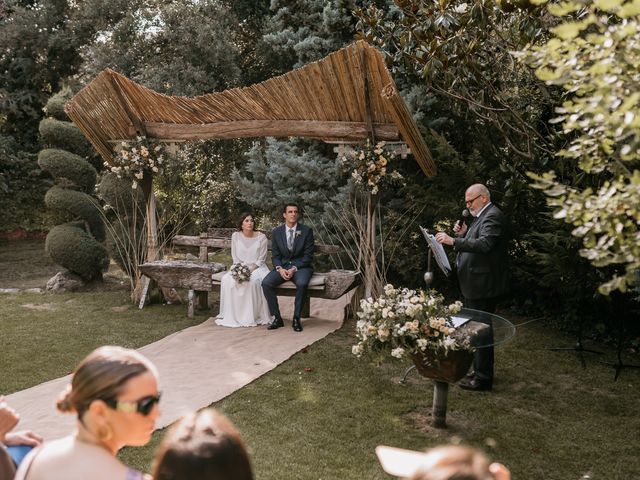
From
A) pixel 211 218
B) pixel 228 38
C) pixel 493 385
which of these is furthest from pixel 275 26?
pixel 493 385

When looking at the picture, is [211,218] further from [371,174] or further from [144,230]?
[371,174]

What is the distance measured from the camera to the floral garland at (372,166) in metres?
7.38

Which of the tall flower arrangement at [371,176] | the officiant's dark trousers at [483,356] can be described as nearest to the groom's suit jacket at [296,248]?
the tall flower arrangement at [371,176]

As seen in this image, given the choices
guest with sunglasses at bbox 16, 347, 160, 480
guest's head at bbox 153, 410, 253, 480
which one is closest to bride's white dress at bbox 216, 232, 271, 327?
guest with sunglasses at bbox 16, 347, 160, 480

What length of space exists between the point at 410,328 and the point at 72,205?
24.8ft

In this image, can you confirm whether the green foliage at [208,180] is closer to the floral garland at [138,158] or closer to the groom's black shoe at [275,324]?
the floral garland at [138,158]

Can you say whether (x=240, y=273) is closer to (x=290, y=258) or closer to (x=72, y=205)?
(x=290, y=258)

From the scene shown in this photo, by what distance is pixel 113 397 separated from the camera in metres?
1.68

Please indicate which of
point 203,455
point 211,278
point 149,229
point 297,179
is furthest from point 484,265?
point 149,229

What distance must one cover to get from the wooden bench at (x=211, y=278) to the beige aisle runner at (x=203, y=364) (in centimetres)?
42

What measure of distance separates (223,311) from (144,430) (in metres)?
6.22

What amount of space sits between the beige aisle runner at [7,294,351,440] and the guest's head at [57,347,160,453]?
3.10 meters

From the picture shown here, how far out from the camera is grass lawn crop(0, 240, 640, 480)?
4.09 m

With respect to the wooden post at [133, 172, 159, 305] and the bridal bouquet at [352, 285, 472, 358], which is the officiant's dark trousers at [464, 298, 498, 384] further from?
the wooden post at [133, 172, 159, 305]
